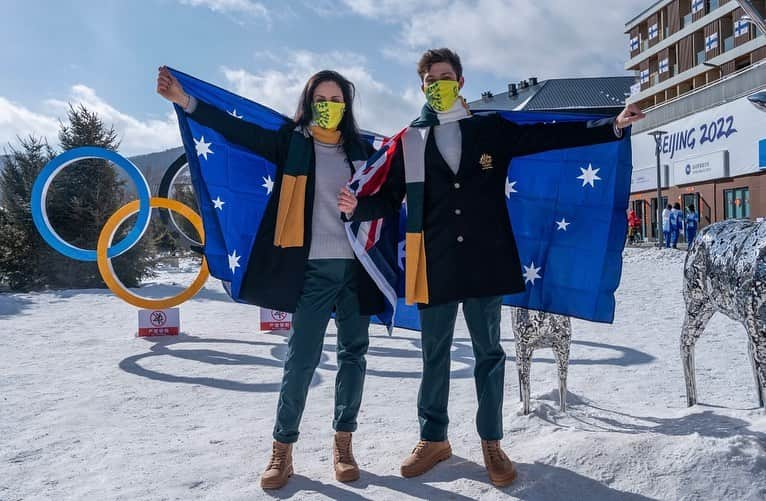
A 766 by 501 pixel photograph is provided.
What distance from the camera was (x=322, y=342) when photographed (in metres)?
3.10

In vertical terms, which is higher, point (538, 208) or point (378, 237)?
point (538, 208)

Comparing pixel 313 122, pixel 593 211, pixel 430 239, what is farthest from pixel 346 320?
pixel 593 211

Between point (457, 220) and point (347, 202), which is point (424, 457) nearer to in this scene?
point (457, 220)

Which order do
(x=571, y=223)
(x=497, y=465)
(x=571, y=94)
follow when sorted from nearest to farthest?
(x=497, y=465)
(x=571, y=223)
(x=571, y=94)

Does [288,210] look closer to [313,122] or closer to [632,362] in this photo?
[313,122]

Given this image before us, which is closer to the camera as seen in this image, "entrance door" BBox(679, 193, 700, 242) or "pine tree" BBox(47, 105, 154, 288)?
"pine tree" BBox(47, 105, 154, 288)

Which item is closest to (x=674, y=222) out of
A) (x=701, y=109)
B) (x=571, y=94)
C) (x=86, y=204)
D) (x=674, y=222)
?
(x=674, y=222)

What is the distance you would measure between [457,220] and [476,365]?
30.2 inches

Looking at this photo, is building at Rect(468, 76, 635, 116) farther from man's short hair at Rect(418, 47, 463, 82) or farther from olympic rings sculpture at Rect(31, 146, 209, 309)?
man's short hair at Rect(418, 47, 463, 82)

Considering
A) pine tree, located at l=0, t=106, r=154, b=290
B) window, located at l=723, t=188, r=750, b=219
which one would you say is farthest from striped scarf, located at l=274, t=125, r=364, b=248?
window, located at l=723, t=188, r=750, b=219

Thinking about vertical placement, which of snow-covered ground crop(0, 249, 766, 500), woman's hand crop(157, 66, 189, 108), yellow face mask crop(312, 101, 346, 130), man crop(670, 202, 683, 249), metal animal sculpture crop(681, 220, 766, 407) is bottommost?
snow-covered ground crop(0, 249, 766, 500)

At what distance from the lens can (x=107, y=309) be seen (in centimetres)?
1066

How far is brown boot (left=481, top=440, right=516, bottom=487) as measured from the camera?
9.19ft

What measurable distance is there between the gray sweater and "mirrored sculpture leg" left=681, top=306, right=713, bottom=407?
232 centimetres
